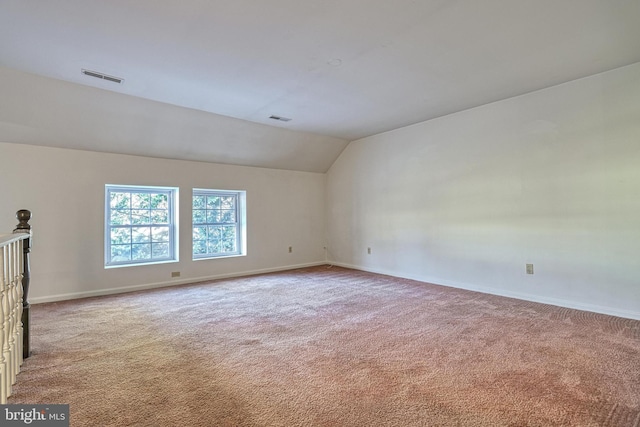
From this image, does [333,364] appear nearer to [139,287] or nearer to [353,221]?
[139,287]

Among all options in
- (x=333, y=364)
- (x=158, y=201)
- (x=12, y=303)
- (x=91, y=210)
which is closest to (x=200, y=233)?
(x=158, y=201)

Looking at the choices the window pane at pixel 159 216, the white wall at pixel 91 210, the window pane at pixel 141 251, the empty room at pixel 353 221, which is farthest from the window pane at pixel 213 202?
the window pane at pixel 141 251

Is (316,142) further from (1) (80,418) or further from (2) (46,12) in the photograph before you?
(1) (80,418)

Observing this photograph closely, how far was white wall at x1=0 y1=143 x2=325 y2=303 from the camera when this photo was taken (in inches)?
156

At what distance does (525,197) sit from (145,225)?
5.47m

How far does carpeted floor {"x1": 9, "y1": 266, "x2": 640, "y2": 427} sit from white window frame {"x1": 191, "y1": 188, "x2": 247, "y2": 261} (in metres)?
1.62

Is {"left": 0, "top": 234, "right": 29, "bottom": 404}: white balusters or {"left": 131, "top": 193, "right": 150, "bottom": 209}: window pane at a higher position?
{"left": 131, "top": 193, "right": 150, "bottom": 209}: window pane

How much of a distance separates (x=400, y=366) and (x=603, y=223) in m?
2.96

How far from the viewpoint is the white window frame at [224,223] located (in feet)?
17.7

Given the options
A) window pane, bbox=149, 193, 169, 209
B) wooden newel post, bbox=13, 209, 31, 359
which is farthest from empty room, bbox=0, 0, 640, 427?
window pane, bbox=149, 193, 169, 209

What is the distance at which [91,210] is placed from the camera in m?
4.36

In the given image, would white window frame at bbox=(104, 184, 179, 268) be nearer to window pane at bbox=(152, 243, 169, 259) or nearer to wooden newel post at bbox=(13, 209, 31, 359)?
window pane at bbox=(152, 243, 169, 259)

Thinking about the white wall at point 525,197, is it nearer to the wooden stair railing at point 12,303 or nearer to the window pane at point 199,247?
the window pane at point 199,247

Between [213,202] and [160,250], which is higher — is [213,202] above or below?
above
